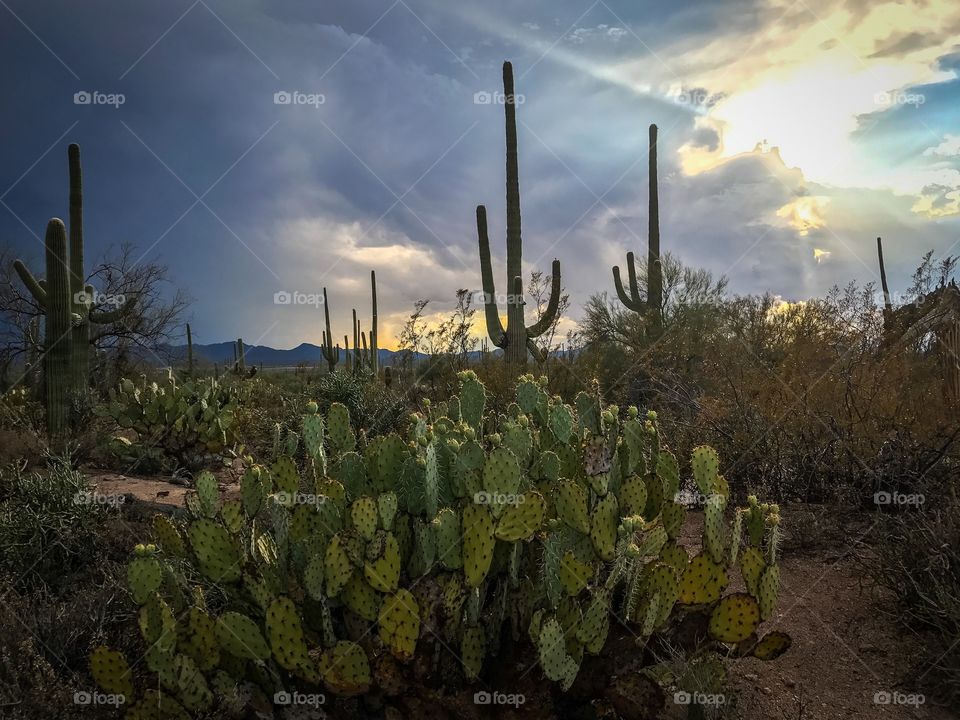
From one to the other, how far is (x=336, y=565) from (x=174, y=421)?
6916 millimetres

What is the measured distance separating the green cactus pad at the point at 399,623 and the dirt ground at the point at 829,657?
318mm

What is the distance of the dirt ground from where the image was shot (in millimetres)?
3236

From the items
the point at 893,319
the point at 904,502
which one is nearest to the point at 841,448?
the point at 904,502

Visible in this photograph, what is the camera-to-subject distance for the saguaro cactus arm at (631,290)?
19938 mm

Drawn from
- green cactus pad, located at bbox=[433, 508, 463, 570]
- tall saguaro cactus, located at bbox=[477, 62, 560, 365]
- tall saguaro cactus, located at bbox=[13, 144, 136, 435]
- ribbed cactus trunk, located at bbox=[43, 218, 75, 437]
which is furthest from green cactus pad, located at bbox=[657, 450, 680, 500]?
tall saguaro cactus, located at bbox=[477, 62, 560, 365]

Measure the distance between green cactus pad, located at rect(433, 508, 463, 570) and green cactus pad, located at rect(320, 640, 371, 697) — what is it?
0.48 m

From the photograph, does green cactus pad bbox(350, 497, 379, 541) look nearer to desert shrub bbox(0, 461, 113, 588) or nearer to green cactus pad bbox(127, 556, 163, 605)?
green cactus pad bbox(127, 556, 163, 605)

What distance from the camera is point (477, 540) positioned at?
2785 mm
